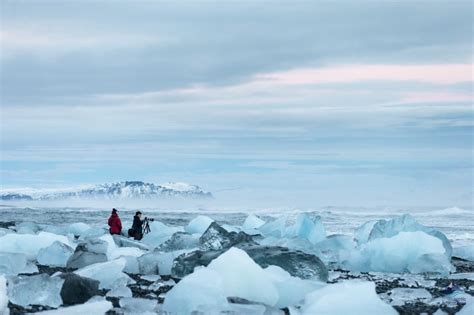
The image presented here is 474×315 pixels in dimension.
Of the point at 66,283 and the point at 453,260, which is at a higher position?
the point at 66,283

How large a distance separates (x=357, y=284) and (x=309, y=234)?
7.07m

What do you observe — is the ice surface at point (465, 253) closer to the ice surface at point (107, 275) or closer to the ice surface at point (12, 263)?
the ice surface at point (107, 275)

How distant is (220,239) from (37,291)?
12.8ft

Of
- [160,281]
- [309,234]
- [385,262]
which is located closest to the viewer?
[160,281]

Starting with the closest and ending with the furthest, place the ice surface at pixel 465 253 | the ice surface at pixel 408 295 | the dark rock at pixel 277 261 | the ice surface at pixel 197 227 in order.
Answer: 1. the ice surface at pixel 408 295
2. the dark rock at pixel 277 261
3. the ice surface at pixel 465 253
4. the ice surface at pixel 197 227

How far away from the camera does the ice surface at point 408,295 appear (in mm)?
7336

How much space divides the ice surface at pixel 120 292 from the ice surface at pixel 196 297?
797 mm

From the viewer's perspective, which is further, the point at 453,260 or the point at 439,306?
the point at 453,260

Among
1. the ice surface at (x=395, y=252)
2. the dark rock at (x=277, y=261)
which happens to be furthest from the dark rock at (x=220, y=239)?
the ice surface at (x=395, y=252)

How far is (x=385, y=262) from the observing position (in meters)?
10.2

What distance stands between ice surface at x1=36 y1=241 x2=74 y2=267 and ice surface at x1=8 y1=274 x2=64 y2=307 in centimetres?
308

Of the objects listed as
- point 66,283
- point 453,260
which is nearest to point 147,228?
point 453,260

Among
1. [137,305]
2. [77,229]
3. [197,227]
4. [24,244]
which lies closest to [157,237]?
[197,227]

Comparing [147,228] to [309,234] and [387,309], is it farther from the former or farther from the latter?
[387,309]
